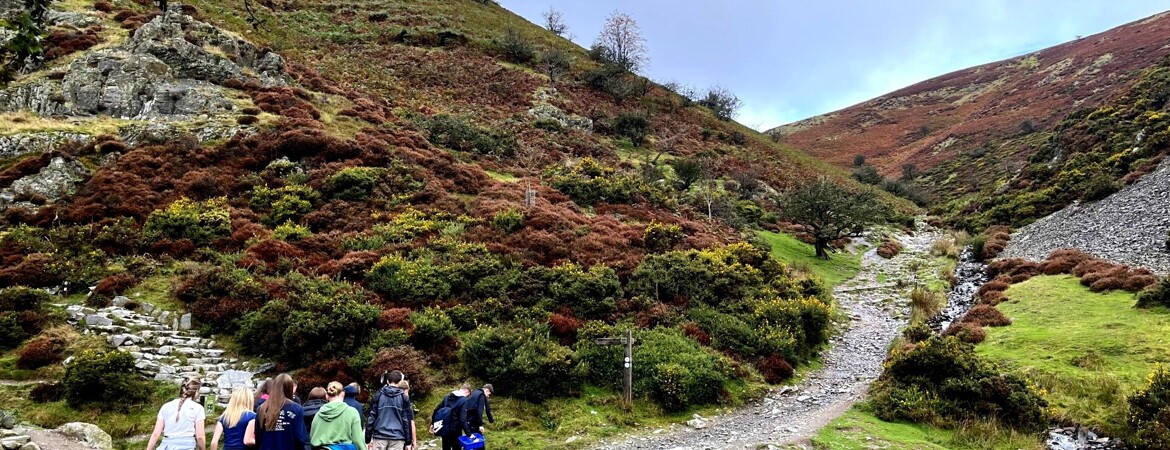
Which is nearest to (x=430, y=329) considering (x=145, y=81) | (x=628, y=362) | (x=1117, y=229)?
(x=628, y=362)

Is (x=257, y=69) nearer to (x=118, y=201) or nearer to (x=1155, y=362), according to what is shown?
(x=118, y=201)

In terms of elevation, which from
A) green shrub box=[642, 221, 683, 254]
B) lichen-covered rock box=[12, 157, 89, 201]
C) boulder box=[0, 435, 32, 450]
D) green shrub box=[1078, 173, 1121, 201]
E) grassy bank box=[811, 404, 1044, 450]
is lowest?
grassy bank box=[811, 404, 1044, 450]

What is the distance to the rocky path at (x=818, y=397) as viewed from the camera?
1144 centimetres

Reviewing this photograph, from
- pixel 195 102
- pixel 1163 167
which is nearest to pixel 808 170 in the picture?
pixel 1163 167

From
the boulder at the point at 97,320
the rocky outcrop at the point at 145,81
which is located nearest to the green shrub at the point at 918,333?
the boulder at the point at 97,320

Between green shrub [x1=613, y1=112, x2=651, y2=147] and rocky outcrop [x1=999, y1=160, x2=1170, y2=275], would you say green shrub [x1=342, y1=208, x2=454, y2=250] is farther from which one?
green shrub [x1=613, y1=112, x2=651, y2=147]

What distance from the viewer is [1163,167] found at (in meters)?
27.9

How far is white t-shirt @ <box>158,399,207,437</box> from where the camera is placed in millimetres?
7191

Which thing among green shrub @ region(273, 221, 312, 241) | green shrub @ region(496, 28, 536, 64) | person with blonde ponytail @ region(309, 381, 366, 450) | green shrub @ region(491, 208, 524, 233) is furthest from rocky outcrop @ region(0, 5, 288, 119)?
green shrub @ region(496, 28, 536, 64)

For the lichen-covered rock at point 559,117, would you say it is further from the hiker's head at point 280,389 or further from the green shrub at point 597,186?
the hiker's head at point 280,389

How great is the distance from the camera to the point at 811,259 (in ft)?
102

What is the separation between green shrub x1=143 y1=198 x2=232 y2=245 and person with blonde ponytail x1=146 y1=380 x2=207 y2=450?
42.8 feet

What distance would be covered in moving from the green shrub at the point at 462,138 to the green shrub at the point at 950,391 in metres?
28.1

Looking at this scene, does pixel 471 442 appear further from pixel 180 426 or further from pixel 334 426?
pixel 180 426
